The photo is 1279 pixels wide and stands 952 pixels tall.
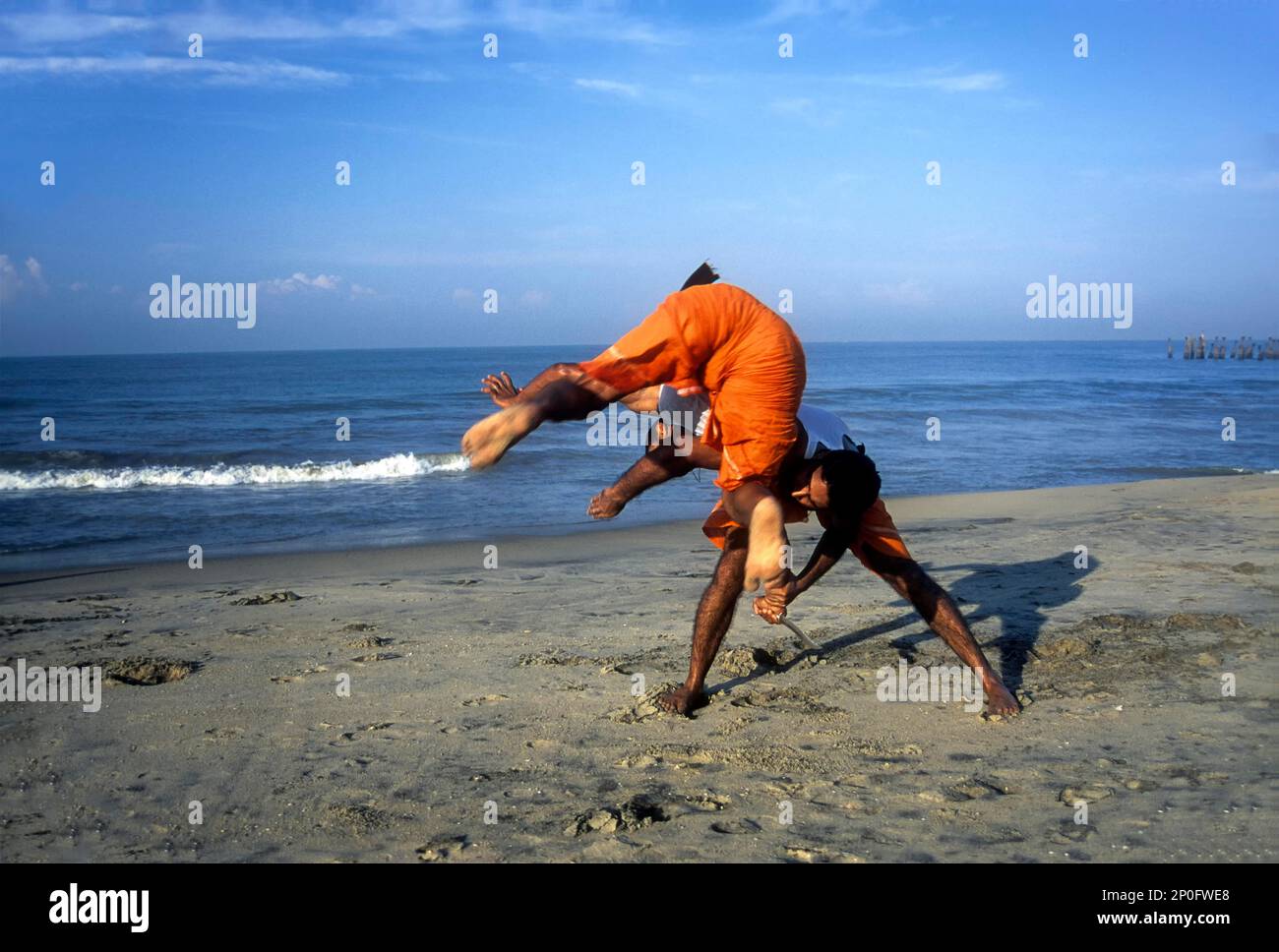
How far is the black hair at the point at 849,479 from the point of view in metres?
5.00

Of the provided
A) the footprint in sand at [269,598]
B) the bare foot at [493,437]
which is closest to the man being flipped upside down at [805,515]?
the bare foot at [493,437]

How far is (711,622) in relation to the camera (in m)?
5.32

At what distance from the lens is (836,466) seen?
500 cm

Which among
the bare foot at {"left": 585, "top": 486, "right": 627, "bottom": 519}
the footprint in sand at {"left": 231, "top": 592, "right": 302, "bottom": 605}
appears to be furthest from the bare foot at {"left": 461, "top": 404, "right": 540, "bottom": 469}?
the footprint in sand at {"left": 231, "top": 592, "right": 302, "bottom": 605}

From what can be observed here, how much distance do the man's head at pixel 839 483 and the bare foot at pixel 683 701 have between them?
1175mm

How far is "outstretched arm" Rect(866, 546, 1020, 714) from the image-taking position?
524 centimetres

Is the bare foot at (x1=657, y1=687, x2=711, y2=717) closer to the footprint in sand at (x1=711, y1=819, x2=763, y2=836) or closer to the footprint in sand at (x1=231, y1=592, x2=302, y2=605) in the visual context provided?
the footprint in sand at (x1=711, y1=819, x2=763, y2=836)

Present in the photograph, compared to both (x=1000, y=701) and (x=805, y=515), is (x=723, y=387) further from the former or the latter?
(x=1000, y=701)

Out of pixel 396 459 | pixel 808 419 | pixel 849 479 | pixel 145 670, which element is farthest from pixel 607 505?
pixel 396 459

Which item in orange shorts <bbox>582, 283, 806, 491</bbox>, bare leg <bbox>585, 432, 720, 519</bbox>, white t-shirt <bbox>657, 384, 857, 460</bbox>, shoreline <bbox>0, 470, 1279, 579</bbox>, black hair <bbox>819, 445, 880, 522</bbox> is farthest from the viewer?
shoreline <bbox>0, 470, 1279, 579</bbox>

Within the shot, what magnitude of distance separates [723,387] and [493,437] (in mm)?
1363

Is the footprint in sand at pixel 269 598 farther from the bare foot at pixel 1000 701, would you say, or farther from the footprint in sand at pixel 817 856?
the footprint in sand at pixel 817 856
